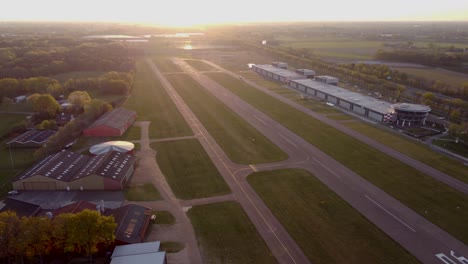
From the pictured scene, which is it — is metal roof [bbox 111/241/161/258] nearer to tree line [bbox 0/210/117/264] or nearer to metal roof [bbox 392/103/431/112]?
tree line [bbox 0/210/117/264]

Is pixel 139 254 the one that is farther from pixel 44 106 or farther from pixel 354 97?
pixel 354 97

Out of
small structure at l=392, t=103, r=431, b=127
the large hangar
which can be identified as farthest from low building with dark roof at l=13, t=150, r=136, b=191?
small structure at l=392, t=103, r=431, b=127

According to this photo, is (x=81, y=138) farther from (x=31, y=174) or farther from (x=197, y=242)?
(x=197, y=242)

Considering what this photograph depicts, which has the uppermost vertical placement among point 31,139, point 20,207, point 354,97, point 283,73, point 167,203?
point 283,73

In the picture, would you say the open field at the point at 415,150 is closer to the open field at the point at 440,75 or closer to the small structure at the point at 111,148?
the small structure at the point at 111,148

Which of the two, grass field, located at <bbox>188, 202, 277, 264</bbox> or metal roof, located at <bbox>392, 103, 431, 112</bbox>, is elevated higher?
metal roof, located at <bbox>392, 103, 431, 112</bbox>

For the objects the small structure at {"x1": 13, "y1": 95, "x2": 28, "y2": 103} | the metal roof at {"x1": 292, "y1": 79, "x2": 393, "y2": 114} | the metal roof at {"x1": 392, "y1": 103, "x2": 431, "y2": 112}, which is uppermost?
the metal roof at {"x1": 392, "y1": 103, "x2": 431, "y2": 112}

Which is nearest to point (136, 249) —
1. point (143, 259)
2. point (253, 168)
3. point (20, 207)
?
point (143, 259)

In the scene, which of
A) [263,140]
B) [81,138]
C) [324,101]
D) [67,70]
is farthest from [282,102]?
[67,70]
